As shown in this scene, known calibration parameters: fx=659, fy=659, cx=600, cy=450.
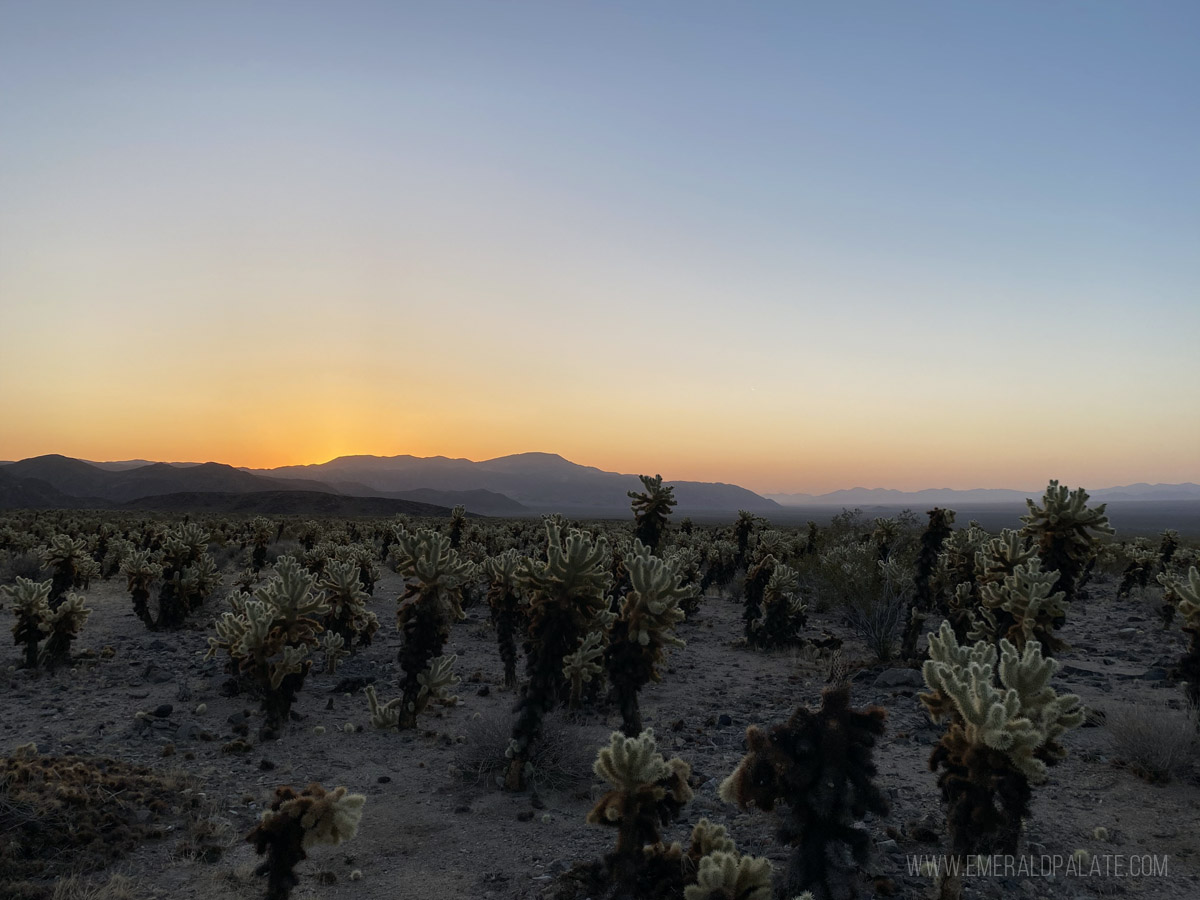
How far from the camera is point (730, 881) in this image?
4.25 metres

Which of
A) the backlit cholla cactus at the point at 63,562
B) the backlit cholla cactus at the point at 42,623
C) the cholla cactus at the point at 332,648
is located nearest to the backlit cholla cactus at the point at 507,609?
the cholla cactus at the point at 332,648

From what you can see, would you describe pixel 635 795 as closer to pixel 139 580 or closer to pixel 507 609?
pixel 507 609

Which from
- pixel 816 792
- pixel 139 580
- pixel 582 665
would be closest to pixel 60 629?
→ pixel 139 580

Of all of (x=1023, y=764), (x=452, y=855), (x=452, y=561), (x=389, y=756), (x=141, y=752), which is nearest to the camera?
(x=1023, y=764)

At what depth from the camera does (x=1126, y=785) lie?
7562 millimetres

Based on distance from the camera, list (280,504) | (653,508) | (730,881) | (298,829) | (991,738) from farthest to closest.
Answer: (280,504) → (653,508) → (991,738) → (298,829) → (730,881)

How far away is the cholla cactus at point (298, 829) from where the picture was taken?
4.48 meters

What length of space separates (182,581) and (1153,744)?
59.2 ft

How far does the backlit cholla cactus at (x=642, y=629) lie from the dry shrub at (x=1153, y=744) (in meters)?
5.49

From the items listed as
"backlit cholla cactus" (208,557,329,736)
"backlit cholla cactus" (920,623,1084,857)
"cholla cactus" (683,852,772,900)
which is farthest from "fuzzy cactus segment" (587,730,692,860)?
"backlit cholla cactus" (208,557,329,736)

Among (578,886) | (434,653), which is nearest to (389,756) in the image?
(434,653)

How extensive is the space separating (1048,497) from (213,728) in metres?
13.9

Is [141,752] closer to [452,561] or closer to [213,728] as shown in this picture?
[213,728]

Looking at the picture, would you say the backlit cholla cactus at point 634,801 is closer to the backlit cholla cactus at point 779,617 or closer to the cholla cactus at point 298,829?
the cholla cactus at point 298,829
